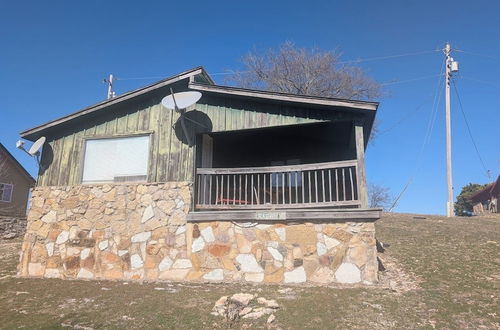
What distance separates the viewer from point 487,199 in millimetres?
30172

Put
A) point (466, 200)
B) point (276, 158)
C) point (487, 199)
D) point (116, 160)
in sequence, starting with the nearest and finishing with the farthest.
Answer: point (116, 160), point (276, 158), point (487, 199), point (466, 200)

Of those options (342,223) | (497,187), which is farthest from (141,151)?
(497,187)

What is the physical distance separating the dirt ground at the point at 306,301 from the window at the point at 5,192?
16.2 metres

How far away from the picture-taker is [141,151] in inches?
400

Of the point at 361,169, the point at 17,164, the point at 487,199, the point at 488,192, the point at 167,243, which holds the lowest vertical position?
the point at 167,243

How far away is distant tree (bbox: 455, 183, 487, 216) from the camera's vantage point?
34.2 m

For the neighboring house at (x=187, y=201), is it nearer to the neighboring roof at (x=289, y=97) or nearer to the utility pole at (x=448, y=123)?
the neighboring roof at (x=289, y=97)

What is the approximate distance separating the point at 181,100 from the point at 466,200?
32.9m

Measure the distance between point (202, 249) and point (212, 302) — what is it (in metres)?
2.00

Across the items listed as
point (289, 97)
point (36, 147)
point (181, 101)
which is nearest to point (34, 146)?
point (36, 147)

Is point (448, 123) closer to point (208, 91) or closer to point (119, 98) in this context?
point (208, 91)

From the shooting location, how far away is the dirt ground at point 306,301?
608 cm

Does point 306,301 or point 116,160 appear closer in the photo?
point 306,301

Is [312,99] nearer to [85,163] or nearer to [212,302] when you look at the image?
[212,302]
